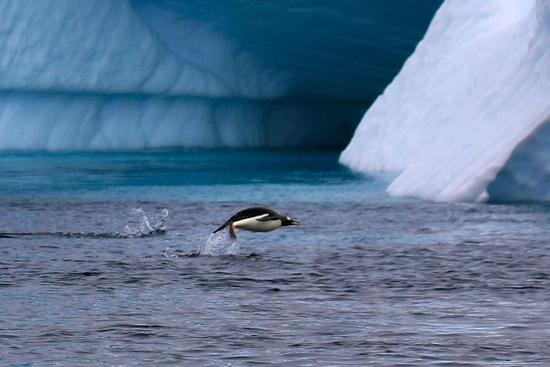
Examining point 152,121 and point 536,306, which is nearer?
point 536,306

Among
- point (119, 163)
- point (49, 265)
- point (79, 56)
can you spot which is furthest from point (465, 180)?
point (79, 56)

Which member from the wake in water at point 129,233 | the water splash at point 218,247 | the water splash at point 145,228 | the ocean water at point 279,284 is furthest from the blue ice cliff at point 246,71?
the water splash at point 218,247

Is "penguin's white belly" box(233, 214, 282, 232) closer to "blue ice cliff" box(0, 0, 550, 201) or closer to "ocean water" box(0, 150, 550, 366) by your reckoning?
"ocean water" box(0, 150, 550, 366)

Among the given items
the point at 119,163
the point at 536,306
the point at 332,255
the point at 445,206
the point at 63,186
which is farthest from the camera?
the point at 119,163

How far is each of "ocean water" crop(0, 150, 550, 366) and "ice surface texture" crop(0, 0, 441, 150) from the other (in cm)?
2005

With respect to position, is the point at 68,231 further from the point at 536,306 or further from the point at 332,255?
the point at 536,306

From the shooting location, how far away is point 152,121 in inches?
1768

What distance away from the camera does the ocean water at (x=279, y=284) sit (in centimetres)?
723

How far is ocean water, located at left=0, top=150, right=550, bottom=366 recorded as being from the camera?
7.23 m

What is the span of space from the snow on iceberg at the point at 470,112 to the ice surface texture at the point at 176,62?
9.46m

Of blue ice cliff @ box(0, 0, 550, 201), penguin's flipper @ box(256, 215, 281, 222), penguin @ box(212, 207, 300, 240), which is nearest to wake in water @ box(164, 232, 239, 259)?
penguin @ box(212, 207, 300, 240)

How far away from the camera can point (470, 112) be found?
816 inches

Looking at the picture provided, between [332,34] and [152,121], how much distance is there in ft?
23.0

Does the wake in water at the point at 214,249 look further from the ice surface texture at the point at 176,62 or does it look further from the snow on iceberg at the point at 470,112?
the ice surface texture at the point at 176,62
